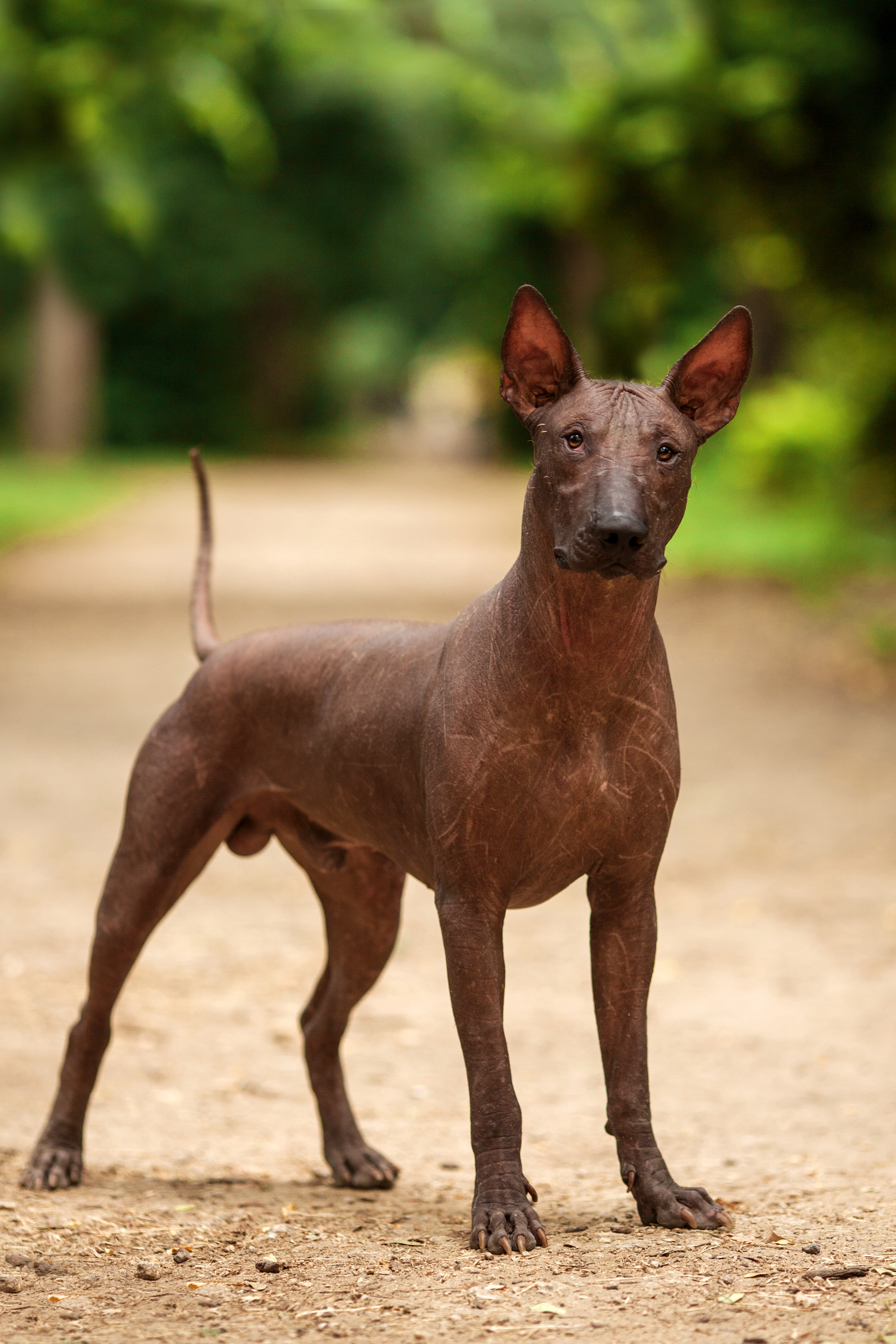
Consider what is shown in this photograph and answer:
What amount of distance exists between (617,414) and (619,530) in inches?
13.1

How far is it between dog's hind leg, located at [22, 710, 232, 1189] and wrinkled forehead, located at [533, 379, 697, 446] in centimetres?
158

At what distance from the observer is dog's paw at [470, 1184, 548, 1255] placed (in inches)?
140

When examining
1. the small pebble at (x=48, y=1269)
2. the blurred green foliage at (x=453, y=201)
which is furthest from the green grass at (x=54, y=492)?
the small pebble at (x=48, y=1269)

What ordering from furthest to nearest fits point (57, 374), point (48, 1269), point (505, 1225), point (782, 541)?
point (57, 374), point (782, 541), point (48, 1269), point (505, 1225)

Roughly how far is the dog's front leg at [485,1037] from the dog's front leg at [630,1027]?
28 cm

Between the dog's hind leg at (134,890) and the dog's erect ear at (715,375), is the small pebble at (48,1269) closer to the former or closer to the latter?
the dog's hind leg at (134,890)

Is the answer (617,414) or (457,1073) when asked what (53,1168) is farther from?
(617,414)

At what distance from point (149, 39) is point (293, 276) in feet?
74.8

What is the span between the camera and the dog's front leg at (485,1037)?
12.1ft

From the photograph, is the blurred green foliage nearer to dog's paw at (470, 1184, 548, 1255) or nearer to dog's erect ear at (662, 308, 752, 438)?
dog's erect ear at (662, 308, 752, 438)

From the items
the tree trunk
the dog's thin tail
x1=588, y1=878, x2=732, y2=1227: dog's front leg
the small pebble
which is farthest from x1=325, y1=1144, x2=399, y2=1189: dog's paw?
the tree trunk

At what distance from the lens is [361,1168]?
15.9ft

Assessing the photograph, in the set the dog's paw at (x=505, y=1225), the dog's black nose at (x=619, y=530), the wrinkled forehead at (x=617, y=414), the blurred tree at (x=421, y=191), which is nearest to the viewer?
the dog's black nose at (x=619, y=530)

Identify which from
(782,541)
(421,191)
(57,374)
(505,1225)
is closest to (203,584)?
(505,1225)
